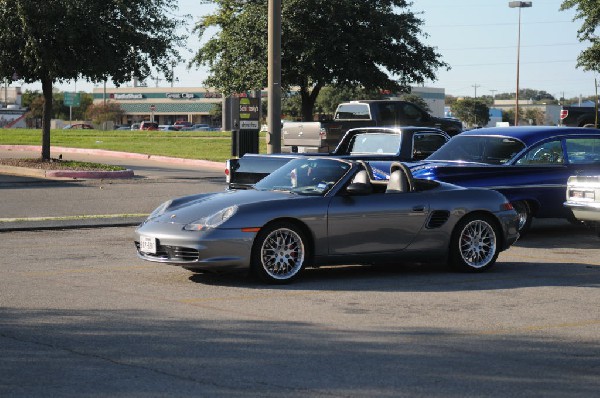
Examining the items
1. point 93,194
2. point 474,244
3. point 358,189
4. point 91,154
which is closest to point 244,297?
point 358,189

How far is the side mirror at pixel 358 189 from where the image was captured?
11.2 m

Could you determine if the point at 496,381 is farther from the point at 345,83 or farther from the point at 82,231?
the point at 345,83

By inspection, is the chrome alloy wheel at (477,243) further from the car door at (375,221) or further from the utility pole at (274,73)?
the utility pole at (274,73)

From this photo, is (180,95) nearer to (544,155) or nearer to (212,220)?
(544,155)

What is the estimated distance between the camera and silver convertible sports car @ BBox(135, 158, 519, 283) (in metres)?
10.6

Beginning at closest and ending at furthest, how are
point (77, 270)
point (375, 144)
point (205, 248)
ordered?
point (205, 248) → point (77, 270) → point (375, 144)

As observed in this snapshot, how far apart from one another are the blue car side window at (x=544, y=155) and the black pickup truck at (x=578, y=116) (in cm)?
2917

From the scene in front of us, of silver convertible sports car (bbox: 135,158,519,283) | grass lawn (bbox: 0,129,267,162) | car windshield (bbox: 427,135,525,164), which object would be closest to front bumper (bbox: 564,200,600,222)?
car windshield (bbox: 427,135,525,164)

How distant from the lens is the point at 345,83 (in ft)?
128

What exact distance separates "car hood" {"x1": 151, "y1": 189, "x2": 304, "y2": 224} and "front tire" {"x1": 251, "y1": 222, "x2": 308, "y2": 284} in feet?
1.18

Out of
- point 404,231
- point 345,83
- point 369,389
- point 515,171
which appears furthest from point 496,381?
point 345,83

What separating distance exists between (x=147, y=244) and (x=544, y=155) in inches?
289

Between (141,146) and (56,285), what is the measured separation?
122 feet

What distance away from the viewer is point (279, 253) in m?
10.8
